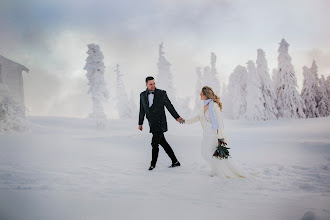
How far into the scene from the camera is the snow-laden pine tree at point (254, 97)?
19.3 m

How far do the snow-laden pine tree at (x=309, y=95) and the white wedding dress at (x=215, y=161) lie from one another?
48.1 ft

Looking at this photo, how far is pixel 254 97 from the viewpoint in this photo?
778 inches

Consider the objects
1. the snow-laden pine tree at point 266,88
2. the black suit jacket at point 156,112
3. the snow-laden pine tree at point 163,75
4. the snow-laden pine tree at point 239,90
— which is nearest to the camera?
the black suit jacket at point 156,112

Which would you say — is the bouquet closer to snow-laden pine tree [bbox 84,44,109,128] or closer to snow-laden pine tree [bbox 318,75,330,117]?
snow-laden pine tree [bbox 84,44,109,128]

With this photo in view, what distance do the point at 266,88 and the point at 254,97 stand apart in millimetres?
1283

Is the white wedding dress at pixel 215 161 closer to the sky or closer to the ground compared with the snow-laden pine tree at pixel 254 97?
closer to the ground

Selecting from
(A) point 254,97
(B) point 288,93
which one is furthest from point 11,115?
(A) point 254,97

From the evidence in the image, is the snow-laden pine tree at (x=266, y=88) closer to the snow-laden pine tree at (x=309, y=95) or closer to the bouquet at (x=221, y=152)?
the snow-laden pine tree at (x=309, y=95)

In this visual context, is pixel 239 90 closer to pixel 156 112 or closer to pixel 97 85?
pixel 97 85

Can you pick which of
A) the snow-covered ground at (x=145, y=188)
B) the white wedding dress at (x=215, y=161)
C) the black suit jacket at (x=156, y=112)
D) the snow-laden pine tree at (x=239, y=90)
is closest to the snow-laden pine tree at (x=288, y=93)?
the snow-laden pine tree at (x=239, y=90)

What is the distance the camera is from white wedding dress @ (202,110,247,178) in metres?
4.50

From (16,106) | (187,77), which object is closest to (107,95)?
(16,106)

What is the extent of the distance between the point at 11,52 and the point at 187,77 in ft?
16.0

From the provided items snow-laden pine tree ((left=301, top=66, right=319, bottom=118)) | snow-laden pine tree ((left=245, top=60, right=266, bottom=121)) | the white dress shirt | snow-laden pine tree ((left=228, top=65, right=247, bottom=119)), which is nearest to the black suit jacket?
the white dress shirt
